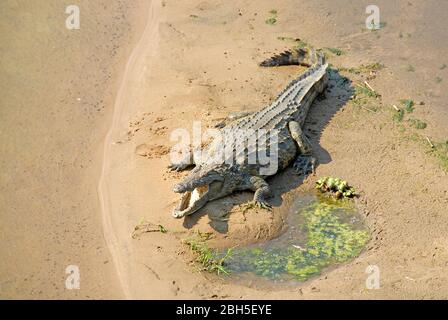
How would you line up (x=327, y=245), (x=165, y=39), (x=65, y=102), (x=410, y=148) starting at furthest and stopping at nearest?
(x=165, y=39) < (x=65, y=102) < (x=410, y=148) < (x=327, y=245)

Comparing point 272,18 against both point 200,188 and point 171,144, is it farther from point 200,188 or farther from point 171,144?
point 200,188

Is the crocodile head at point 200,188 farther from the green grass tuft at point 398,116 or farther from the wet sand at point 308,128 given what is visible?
the green grass tuft at point 398,116

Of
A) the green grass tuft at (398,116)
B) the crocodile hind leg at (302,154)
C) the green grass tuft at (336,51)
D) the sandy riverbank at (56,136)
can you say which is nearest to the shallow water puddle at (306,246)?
the crocodile hind leg at (302,154)

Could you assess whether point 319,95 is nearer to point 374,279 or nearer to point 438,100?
point 438,100

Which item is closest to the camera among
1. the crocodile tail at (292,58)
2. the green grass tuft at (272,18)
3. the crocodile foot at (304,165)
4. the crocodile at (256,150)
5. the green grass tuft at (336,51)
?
the crocodile at (256,150)

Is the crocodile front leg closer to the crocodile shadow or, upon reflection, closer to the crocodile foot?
the crocodile shadow

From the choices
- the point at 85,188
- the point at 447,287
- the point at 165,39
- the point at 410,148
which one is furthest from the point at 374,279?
the point at 165,39

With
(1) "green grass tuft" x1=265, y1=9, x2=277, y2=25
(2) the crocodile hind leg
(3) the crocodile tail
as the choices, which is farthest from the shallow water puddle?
(1) "green grass tuft" x1=265, y1=9, x2=277, y2=25
